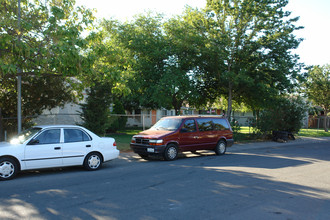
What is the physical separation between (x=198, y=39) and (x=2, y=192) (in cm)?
1653

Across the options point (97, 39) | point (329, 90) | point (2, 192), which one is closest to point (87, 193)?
point (2, 192)

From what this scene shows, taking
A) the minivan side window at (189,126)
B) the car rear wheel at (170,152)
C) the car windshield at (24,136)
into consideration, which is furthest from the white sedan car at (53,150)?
the minivan side window at (189,126)

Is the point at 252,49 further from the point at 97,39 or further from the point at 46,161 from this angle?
the point at 46,161

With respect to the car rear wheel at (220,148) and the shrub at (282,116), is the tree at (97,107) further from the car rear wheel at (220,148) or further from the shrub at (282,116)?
the shrub at (282,116)


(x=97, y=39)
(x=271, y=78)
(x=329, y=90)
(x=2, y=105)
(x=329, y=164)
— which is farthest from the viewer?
(x=329, y=90)

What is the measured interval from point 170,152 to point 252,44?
1270cm

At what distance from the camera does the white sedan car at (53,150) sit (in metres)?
8.06

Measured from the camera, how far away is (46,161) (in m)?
8.58

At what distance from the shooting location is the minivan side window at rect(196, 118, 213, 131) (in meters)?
13.3

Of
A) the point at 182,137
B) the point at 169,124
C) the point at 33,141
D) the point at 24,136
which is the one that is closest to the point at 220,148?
the point at 182,137

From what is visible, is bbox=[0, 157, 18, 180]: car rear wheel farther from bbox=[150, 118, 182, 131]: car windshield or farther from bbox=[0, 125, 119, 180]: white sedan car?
bbox=[150, 118, 182, 131]: car windshield

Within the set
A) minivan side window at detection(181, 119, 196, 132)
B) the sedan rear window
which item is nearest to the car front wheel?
minivan side window at detection(181, 119, 196, 132)

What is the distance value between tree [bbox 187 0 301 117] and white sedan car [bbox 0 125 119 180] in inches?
502

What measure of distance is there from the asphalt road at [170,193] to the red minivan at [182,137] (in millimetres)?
1476
